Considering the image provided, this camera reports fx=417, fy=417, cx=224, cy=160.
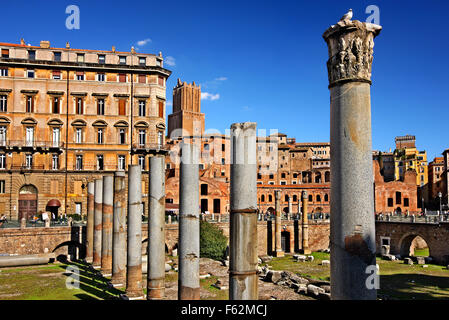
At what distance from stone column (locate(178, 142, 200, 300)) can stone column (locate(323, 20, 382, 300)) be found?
4518 millimetres

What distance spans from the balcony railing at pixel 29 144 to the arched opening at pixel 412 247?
86.2 feet

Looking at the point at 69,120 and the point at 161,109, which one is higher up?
the point at 161,109

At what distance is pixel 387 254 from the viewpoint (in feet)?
97.2

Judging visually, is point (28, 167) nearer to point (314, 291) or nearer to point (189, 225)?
point (314, 291)

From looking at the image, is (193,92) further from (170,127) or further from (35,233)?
(35,233)

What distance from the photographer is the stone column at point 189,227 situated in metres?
8.61

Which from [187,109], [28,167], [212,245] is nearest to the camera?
[212,245]

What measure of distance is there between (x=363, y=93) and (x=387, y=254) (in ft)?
92.1

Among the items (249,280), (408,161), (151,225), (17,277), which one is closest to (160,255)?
(151,225)

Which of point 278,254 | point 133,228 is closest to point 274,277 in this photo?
point 133,228

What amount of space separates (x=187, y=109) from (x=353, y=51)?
7927 centimetres

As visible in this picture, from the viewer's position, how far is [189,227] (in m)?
8.68

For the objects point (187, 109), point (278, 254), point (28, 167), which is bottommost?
point (278, 254)

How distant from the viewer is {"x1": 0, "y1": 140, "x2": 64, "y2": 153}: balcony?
3006cm
